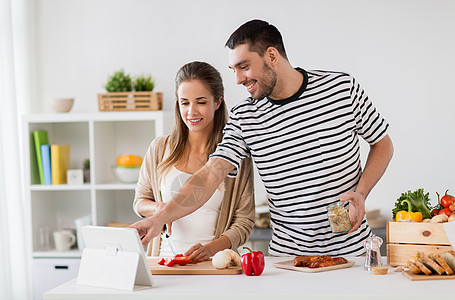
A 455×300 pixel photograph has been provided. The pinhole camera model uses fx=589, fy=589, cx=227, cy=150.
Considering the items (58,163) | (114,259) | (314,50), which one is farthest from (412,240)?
(58,163)

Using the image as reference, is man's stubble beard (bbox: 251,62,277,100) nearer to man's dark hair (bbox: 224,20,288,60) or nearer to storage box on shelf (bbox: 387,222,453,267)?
man's dark hair (bbox: 224,20,288,60)

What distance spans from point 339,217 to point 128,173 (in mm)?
2120

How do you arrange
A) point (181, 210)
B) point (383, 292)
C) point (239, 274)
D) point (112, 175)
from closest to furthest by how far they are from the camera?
point (383, 292) < point (239, 274) < point (181, 210) < point (112, 175)

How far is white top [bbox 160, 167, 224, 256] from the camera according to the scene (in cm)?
238

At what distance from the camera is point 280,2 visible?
3.86 metres

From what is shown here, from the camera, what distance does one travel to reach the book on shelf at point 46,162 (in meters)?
3.74

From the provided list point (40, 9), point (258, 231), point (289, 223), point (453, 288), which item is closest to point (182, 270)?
point (289, 223)

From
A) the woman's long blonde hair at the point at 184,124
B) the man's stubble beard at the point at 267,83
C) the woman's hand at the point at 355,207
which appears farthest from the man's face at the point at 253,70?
the woman's hand at the point at 355,207

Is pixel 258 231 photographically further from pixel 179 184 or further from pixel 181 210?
pixel 181 210

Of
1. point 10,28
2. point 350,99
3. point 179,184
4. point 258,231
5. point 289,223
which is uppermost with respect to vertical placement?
point 10,28

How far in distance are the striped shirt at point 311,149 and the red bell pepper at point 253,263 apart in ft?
1.40

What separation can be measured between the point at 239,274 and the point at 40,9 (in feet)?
9.47

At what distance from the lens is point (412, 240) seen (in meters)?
1.90

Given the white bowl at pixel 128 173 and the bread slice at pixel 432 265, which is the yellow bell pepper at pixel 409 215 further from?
the white bowl at pixel 128 173
